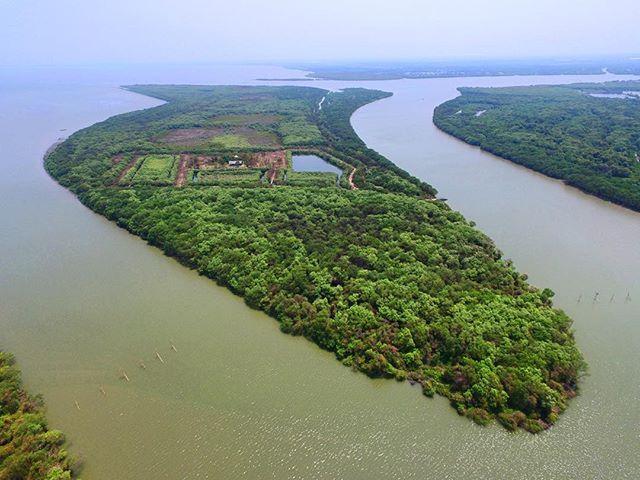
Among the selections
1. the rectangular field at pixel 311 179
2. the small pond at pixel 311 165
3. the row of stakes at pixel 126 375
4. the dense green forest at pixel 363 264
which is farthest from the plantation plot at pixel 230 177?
the row of stakes at pixel 126 375

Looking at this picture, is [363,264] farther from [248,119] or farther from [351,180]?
[248,119]

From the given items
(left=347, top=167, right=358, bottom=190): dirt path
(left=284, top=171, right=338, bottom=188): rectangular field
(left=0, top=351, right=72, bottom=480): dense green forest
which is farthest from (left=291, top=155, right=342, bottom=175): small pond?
(left=0, top=351, right=72, bottom=480): dense green forest

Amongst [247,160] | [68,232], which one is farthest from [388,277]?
[247,160]

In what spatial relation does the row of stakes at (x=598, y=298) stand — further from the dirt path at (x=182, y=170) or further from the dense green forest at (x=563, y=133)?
the dirt path at (x=182, y=170)

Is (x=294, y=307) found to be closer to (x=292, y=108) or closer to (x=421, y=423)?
(x=421, y=423)

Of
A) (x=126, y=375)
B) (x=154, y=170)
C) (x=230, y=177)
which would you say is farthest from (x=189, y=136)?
(x=126, y=375)

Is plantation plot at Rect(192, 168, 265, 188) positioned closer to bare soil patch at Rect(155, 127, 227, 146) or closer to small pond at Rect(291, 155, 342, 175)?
small pond at Rect(291, 155, 342, 175)
